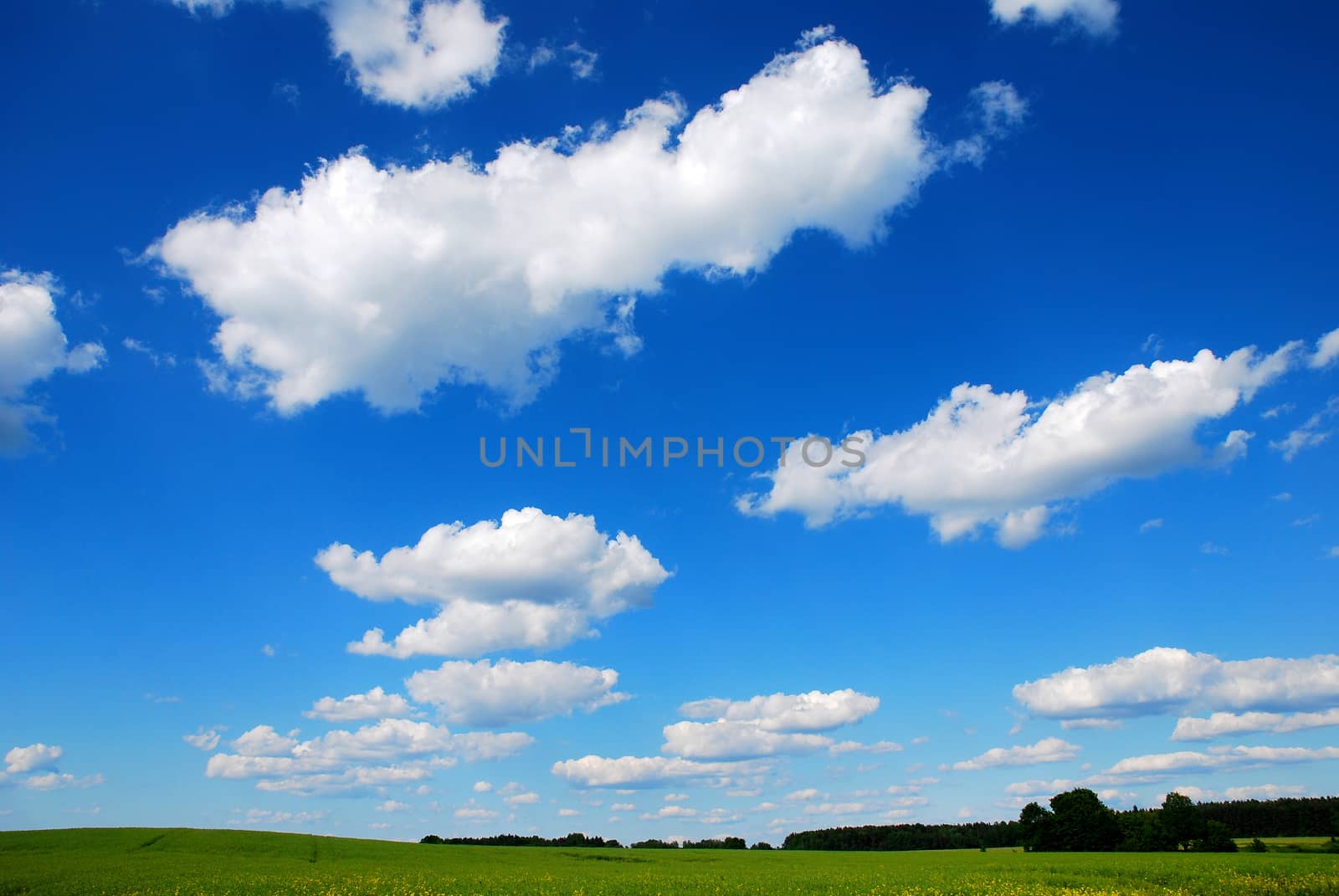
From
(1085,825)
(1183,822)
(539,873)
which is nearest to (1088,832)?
(1085,825)

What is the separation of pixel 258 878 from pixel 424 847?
43.3m

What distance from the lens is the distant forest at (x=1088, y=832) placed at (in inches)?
4205

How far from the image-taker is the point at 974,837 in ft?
504

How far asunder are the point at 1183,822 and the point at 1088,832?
12.2 m

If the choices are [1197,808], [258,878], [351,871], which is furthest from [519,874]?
[1197,808]

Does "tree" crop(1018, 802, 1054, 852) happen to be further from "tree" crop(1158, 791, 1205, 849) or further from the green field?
the green field

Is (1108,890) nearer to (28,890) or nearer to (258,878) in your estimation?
(258,878)

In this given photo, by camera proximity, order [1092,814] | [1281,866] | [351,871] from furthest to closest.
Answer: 1. [1092,814]
2. [351,871]
3. [1281,866]

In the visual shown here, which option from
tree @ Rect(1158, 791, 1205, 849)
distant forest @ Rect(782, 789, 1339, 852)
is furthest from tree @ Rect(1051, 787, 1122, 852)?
tree @ Rect(1158, 791, 1205, 849)

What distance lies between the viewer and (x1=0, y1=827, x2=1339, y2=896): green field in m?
37.2

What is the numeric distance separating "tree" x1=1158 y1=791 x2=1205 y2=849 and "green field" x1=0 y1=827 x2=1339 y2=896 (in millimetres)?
57630

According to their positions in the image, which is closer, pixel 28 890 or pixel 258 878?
pixel 28 890

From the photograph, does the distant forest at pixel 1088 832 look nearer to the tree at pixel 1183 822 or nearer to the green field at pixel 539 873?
the tree at pixel 1183 822

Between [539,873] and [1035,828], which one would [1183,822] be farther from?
[539,873]
